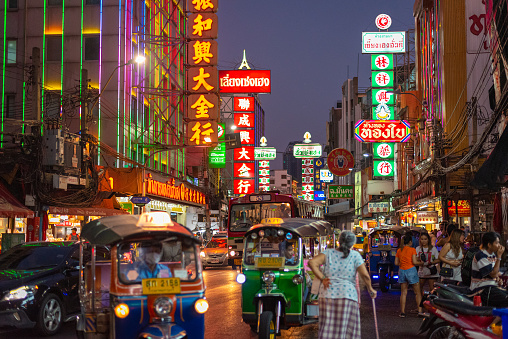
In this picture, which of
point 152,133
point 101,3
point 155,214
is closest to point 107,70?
point 101,3

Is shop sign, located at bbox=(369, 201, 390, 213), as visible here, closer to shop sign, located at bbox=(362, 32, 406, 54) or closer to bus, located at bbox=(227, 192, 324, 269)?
shop sign, located at bbox=(362, 32, 406, 54)

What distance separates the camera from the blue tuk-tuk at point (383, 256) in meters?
20.8

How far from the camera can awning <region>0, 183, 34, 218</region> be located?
72.7ft

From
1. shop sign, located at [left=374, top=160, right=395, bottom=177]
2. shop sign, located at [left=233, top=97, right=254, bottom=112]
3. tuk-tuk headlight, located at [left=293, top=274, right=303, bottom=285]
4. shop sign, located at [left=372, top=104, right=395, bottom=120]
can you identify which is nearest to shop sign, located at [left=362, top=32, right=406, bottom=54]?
shop sign, located at [left=372, top=104, right=395, bottom=120]

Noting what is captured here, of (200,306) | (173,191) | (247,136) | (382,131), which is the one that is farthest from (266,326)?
(247,136)

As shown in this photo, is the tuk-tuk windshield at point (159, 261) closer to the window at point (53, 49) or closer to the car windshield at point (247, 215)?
the car windshield at point (247, 215)

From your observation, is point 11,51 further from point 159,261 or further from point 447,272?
point 159,261

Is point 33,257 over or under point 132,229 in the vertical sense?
under

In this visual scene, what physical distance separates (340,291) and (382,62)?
158 feet

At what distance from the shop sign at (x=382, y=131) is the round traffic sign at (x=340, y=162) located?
3853mm

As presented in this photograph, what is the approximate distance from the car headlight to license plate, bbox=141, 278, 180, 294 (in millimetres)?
4508

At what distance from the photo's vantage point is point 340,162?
161 feet

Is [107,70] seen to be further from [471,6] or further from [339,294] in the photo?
[339,294]

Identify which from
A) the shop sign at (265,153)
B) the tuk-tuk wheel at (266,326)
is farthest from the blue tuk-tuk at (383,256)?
the shop sign at (265,153)
